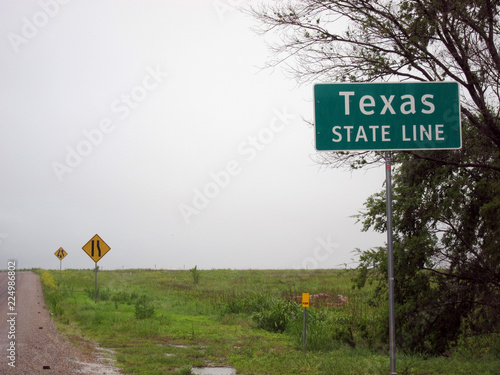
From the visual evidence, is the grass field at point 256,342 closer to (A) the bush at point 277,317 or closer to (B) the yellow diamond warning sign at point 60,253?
(A) the bush at point 277,317

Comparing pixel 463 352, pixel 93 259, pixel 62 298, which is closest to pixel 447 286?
pixel 463 352

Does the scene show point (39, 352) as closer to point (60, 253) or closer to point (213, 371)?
point (213, 371)

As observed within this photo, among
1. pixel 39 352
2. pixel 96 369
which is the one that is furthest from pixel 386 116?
pixel 39 352

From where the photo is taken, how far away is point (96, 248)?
73.3ft

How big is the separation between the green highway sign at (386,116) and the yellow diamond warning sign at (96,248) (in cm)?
1862

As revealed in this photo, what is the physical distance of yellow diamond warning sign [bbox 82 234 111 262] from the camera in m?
22.2

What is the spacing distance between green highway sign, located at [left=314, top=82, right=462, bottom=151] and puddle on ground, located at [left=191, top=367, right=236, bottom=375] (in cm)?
545

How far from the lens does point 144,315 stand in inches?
679

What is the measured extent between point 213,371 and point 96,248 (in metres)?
14.5

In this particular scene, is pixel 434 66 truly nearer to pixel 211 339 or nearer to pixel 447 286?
pixel 447 286

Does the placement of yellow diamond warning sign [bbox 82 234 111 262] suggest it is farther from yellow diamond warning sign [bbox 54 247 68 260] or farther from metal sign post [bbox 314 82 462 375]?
metal sign post [bbox 314 82 462 375]

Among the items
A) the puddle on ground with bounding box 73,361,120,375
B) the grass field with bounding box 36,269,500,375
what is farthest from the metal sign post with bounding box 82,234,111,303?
the puddle on ground with bounding box 73,361,120,375

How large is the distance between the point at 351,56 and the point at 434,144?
5.79m

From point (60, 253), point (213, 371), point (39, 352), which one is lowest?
point (213, 371)
